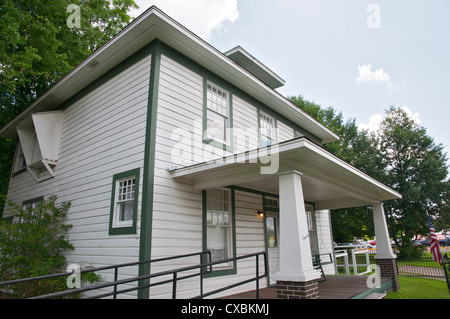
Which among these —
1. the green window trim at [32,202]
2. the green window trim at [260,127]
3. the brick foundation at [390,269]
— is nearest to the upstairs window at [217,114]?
the green window trim at [260,127]

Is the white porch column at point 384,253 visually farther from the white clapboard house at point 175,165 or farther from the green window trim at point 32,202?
the green window trim at point 32,202

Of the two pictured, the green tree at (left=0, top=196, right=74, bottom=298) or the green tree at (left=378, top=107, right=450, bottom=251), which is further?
the green tree at (left=378, top=107, right=450, bottom=251)

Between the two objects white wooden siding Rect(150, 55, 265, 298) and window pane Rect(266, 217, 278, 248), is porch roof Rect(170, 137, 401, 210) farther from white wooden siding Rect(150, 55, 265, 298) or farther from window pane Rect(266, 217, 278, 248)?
window pane Rect(266, 217, 278, 248)

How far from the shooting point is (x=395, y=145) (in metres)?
26.2

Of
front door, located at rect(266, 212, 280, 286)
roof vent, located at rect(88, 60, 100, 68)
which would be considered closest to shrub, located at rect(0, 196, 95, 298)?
roof vent, located at rect(88, 60, 100, 68)

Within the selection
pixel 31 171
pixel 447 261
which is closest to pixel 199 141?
pixel 31 171

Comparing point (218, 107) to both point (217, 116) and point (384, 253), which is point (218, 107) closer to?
point (217, 116)

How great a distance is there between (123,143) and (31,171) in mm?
4991

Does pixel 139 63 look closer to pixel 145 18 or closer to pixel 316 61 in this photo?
pixel 145 18

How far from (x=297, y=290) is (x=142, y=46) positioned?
614 centimetres

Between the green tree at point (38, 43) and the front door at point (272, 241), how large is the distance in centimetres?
907

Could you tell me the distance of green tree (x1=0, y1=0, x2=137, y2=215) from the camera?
9258 mm

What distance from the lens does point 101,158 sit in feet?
23.7

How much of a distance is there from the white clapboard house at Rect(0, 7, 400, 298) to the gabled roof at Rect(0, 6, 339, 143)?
0.03 metres
